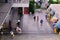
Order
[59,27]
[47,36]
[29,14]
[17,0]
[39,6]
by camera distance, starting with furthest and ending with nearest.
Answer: [39,6], [29,14], [17,0], [59,27], [47,36]

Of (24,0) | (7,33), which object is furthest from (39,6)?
(7,33)

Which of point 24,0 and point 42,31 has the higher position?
point 24,0

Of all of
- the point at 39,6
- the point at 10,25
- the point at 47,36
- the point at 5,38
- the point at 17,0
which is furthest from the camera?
the point at 39,6

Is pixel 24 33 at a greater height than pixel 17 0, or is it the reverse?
pixel 17 0

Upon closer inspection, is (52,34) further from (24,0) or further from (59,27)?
(24,0)

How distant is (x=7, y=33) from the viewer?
121ft

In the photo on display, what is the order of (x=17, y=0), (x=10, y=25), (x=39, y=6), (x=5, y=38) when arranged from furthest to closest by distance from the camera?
(x=39, y=6), (x=17, y=0), (x=10, y=25), (x=5, y=38)

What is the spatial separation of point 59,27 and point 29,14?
2551 cm

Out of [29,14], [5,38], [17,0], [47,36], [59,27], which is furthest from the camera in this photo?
[29,14]

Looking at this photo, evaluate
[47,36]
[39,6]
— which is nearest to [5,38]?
[47,36]

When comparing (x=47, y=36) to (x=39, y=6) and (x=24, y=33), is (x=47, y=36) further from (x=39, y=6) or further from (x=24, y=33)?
(x=39, y=6)

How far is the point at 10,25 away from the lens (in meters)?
42.1

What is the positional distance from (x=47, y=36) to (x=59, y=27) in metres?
3.63

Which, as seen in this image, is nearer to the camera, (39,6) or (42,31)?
(42,31)
